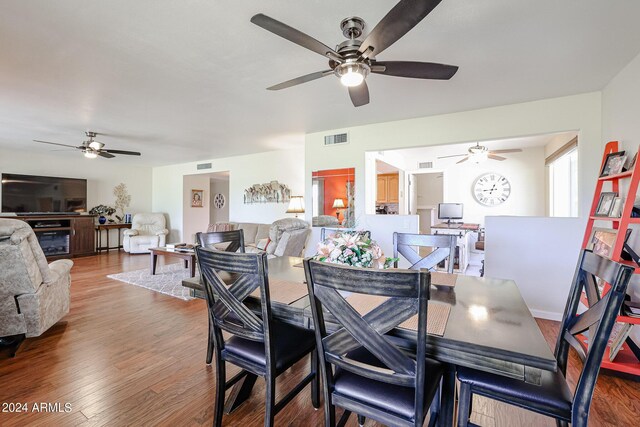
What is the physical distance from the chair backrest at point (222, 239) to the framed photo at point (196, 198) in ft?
21.3

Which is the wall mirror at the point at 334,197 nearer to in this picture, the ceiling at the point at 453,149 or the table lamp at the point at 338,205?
the table lamp at the point at 338,205

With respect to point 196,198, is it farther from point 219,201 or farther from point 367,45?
point 367,45

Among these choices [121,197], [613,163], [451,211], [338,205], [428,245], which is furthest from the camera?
[121,197]

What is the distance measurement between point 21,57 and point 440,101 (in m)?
4.00

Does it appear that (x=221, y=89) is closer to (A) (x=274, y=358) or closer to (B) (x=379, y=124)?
(B) (x=379, y=124)

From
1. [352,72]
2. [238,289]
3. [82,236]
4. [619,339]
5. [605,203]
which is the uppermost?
[352,72]

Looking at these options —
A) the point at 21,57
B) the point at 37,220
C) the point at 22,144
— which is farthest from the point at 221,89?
the point at 37,220

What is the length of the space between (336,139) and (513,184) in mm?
4039

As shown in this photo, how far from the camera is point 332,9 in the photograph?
1.83 m

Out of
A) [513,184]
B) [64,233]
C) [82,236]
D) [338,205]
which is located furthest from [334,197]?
[64,233]

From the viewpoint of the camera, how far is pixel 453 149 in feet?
19.5

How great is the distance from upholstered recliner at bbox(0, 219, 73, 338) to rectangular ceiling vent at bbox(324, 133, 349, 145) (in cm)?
372

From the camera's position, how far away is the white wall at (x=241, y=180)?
6.19 m

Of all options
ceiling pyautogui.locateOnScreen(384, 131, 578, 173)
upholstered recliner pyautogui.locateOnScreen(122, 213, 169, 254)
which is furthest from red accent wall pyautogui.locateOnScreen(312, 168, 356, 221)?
upholstered recliner pyautogui.locateOnScreen(122, 213, 169, 254)
